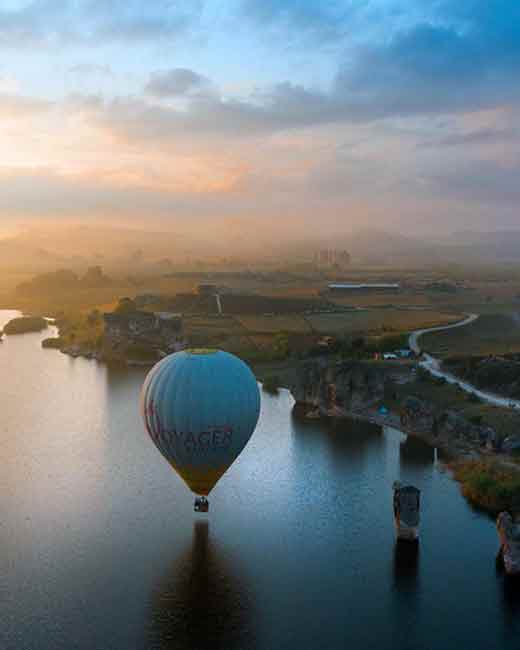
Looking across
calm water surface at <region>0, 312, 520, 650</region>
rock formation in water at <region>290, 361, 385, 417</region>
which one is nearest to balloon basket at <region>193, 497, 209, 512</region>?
calm water surface at <region>0, 312, 520, 650</region>

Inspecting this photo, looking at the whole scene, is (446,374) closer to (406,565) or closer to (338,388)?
(338,388)

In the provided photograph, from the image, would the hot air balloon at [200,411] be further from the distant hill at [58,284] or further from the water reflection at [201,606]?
the distant hill at [58,284]

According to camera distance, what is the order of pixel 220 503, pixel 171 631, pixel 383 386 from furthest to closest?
pixel 383 386 < pixel 220 503 < pixel 171 631

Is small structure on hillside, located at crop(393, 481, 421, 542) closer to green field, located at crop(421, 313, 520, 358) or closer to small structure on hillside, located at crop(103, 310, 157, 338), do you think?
green field, located at crop(421, 313, 520, 358)

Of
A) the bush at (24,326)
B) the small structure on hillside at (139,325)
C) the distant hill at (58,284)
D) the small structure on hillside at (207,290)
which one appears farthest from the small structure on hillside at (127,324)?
the distant hill at (58,284)

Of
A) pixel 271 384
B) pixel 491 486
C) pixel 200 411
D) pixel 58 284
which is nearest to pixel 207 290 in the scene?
pixel 58 284

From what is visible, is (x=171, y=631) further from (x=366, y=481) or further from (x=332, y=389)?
(x=332, y=389)

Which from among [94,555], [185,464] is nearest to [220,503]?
[185,464]
